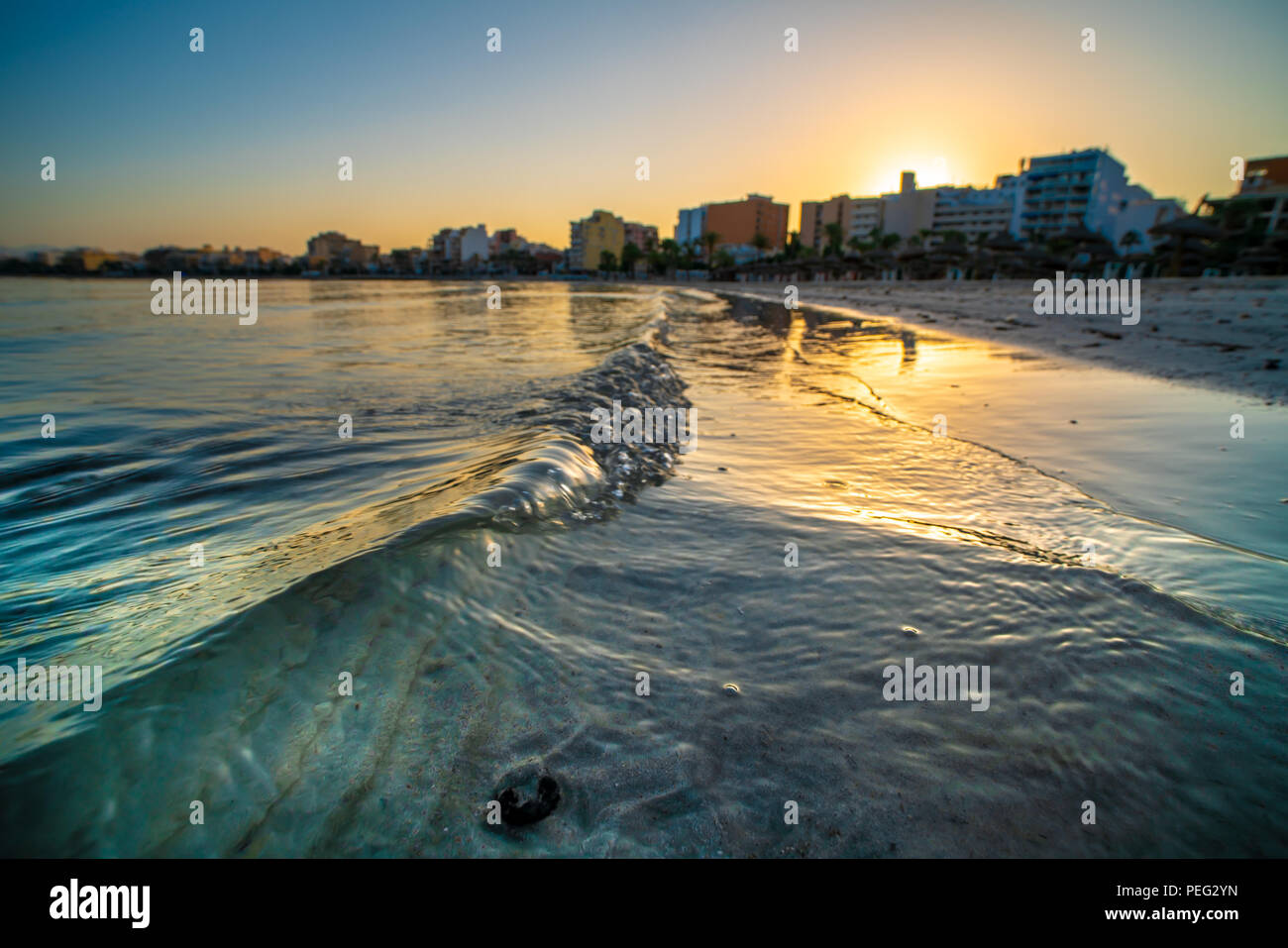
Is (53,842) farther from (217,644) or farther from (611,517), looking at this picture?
(611,517)

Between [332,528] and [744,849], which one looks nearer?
[744,849]

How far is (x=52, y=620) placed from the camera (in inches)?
113

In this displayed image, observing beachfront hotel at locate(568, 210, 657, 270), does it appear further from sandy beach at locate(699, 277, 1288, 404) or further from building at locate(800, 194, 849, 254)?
sandy beach at locate(699, 277, 1288, 404)

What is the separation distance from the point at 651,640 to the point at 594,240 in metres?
187

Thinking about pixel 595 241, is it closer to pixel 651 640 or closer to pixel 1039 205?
pixel 1039 205

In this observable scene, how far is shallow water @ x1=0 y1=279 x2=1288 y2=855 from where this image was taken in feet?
5.84

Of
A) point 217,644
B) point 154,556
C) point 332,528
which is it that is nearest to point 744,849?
point 217,644

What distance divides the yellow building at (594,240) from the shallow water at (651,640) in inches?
6829

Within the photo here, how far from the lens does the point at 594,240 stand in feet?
572

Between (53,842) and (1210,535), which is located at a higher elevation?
(1210,535)

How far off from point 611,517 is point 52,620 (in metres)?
3.11

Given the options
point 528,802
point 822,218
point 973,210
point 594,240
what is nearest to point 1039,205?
point 973,210
